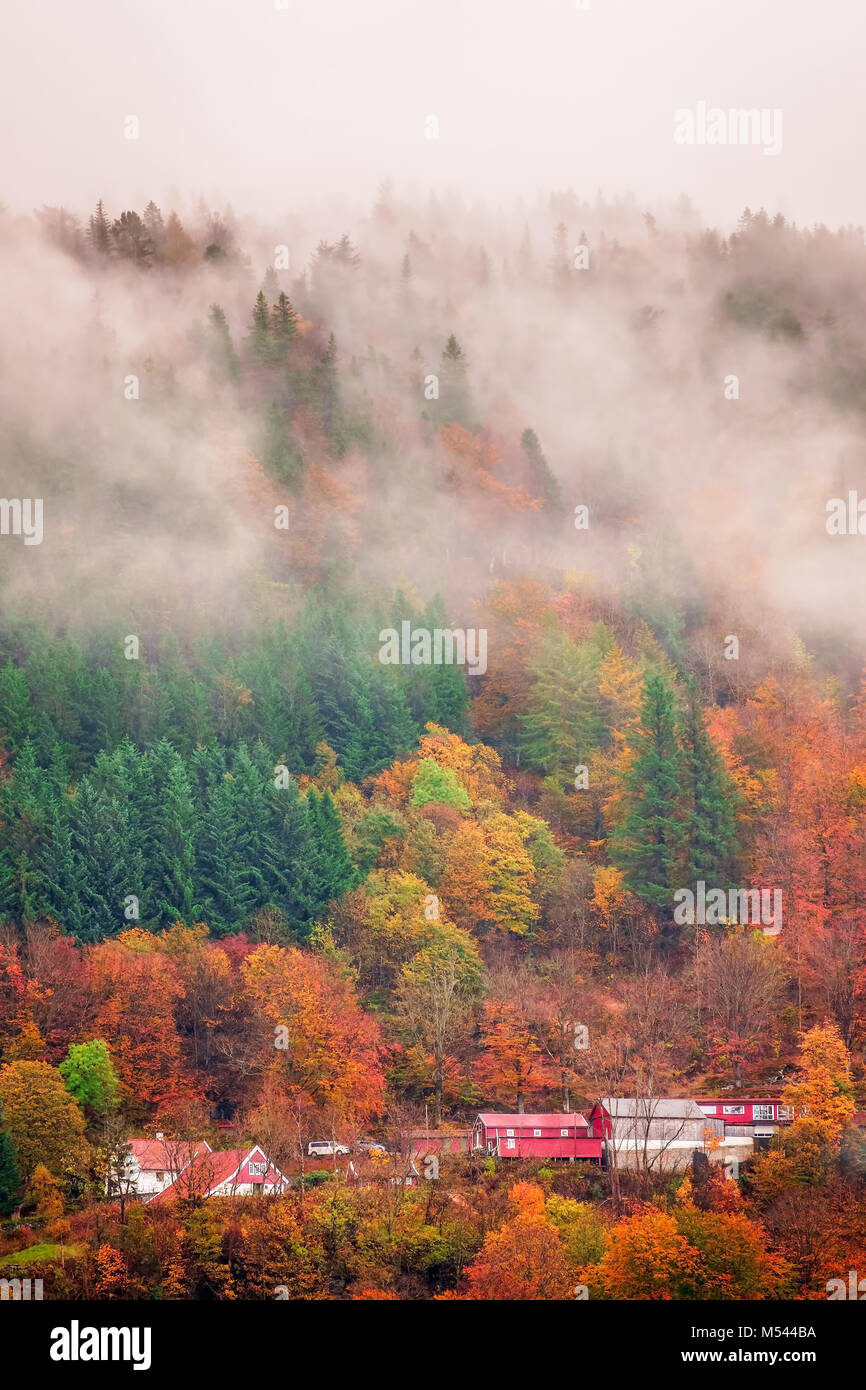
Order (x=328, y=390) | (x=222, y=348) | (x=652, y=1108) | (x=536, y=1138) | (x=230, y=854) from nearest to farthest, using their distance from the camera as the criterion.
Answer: (x=652, y=1108) < (x=536, y=1138) < (x=230, y=854) < (x=328, y=390) < (x=222, y=348)

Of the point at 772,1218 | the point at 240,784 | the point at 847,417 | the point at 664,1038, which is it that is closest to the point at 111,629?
the point at 240,784

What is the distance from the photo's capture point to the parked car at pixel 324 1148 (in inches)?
3054

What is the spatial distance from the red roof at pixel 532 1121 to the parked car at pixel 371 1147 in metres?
4.85

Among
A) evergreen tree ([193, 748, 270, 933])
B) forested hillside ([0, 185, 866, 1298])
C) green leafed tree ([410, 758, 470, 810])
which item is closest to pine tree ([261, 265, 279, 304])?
forested hillside ([0, 185, 866, 1298])

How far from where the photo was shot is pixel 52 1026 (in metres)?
84.5

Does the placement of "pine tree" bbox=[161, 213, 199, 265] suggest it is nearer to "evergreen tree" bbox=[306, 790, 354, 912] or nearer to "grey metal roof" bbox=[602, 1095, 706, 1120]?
"evergreen tree" bbox=[306, 790, 354, 912]

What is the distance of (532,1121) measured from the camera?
7981 centimetres

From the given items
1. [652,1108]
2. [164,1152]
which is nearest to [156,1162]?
[164,1152]

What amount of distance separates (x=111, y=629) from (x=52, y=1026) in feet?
137

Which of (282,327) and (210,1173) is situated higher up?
(282,327)

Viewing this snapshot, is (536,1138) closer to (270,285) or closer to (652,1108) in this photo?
(652,1108)

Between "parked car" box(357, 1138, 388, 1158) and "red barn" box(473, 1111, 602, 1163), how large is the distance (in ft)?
14.0

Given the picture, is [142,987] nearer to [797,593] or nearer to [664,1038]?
[664,1038]

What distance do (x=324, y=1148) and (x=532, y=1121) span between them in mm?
9706
